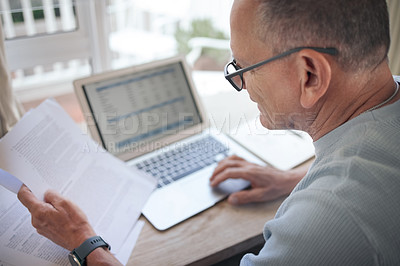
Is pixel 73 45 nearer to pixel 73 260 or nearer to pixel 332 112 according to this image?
pixel 73 260

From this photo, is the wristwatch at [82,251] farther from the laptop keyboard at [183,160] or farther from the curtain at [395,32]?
the curtain at [395,32]

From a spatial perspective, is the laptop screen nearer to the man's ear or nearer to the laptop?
the laptop

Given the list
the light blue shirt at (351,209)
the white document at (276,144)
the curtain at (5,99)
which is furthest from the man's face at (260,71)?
the curtain at (5,99)

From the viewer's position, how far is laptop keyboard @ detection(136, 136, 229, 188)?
3.90ft

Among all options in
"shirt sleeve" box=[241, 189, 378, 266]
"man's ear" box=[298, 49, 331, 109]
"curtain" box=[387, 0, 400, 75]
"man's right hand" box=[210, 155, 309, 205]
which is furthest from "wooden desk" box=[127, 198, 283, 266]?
"curtain" box=[387, 0, 400, 75]

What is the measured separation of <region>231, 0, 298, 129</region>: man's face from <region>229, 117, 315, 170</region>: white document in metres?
0.39

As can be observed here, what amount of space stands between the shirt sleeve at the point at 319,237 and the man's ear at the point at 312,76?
7.1 inches

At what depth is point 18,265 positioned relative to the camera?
833 mm

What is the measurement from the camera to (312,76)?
2.44 ft

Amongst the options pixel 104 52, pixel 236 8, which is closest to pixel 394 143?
pixel 236 8

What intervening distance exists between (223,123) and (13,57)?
826mm

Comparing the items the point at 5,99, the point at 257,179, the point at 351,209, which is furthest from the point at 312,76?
the point at 5,99

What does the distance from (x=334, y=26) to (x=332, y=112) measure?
18 cm

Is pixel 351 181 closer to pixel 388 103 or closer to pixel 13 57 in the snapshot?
pixel 388 103
